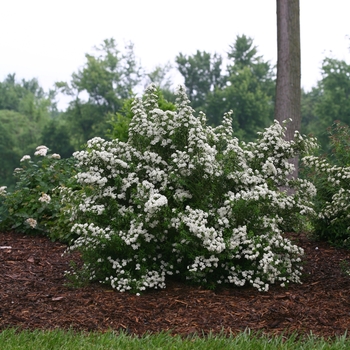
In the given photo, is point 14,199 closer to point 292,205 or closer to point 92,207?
point 92,207

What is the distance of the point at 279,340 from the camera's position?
155 inches

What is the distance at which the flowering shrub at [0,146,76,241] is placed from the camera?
791 centimetres

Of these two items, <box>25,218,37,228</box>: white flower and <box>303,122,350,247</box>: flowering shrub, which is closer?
<box>303,122,350,247</box>: flowering shrub

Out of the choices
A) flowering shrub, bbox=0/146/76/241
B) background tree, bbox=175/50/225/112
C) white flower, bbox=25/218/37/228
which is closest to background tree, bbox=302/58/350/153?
background tree, bbox=175/50/225/112

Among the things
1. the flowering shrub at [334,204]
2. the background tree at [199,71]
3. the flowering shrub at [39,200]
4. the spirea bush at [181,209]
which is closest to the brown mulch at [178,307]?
the spirea bush at [181,209]

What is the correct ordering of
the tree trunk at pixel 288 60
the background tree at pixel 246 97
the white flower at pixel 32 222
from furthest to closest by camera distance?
the background tree at pixel 246 97, the tree trunk at pixel 288 60, the white flower at pixel 32 222

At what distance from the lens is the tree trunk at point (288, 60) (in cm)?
1038

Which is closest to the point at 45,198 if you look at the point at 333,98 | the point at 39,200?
the point at 39,200

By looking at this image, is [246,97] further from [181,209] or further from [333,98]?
[181,209]

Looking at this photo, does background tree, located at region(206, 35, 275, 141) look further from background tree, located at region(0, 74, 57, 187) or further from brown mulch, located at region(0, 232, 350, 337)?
brown mulch, located at region(0, 232, 350, 337)

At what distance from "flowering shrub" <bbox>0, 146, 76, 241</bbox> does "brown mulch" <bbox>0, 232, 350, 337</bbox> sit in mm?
2020

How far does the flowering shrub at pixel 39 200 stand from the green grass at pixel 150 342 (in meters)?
3.44

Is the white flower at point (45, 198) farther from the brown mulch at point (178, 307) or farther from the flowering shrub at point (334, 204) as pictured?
the flowering shrub at point (334, 204)

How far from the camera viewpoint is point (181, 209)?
524 centimetres
